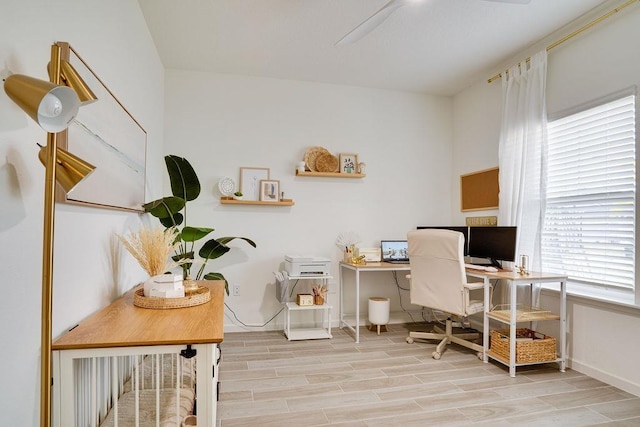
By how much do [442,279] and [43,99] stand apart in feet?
9.81

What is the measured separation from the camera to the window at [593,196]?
99.0 inches

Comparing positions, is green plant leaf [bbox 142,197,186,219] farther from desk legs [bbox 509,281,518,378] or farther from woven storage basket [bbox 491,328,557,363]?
woven storage basket [bbox 491,328,557,363]

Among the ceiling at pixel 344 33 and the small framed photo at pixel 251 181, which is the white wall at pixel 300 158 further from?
the ceiling at pixel 344 33

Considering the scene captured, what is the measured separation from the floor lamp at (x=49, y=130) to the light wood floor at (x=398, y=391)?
1.41 meters

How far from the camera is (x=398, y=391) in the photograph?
244 centimetres

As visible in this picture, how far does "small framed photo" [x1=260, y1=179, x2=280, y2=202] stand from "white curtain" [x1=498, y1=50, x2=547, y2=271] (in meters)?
2.26

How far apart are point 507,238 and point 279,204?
2216 millimetres

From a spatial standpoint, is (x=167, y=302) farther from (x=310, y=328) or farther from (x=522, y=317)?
(x=522, y=317)

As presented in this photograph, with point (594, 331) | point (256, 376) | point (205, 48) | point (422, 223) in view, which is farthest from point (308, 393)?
point (205, 48)

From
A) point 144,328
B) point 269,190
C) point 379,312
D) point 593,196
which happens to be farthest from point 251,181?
point 593,196

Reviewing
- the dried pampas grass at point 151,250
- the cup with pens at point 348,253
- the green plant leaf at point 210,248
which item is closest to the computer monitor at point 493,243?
the cup with pens at point 348,253

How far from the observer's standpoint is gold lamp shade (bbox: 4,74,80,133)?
0.76 meters

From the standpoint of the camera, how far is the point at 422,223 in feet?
14.3

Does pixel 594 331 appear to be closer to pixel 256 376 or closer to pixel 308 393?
pixel 308 393
